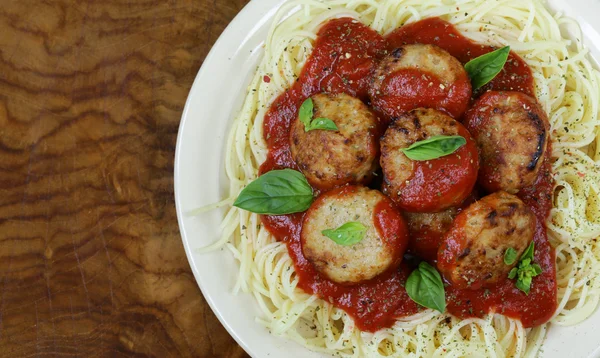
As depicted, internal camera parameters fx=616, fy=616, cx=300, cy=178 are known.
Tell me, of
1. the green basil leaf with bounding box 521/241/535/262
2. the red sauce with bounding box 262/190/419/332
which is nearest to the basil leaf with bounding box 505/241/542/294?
the green basil leaf with bounding box 521/241/535/262

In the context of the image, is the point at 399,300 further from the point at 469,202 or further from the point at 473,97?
the point at 473,97

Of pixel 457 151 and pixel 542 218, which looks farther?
pixel 542 218

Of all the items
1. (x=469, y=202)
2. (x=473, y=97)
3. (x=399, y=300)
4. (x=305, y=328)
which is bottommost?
(x=305, y=328)

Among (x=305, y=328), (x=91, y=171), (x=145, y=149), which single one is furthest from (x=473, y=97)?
(x=91, y=171)

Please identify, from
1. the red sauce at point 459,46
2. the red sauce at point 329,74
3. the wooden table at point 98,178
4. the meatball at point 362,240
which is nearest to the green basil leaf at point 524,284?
the meatball at point 362,240

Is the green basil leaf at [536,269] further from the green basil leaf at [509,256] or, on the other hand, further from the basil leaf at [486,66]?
the basil leaf at [486,66]

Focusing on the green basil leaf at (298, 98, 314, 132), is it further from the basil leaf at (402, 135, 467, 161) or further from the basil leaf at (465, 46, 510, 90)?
the basil leaf at (465, 46, 510, 90)

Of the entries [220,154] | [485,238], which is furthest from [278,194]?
[485,238]
